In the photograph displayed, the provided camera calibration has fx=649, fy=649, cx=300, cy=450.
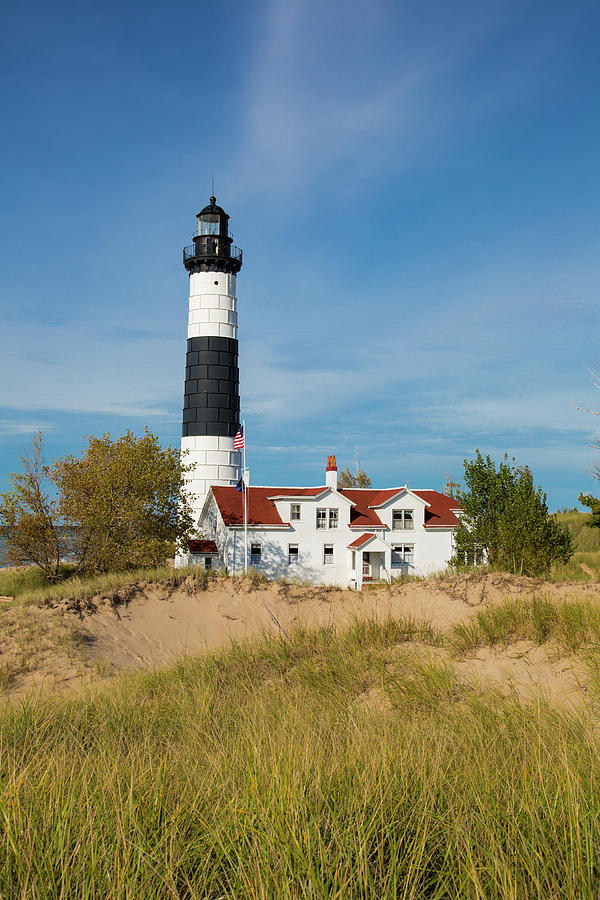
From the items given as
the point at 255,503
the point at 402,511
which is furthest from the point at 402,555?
the point at 255,503

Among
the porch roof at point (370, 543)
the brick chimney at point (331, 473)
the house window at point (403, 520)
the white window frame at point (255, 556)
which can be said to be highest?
the brick chimney at point (331, 473)

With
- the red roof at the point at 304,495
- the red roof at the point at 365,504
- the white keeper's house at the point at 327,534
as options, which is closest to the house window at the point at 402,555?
the white keeper's house at the point at 327,534

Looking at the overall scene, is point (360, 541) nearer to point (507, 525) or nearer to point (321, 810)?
point (507, 525)

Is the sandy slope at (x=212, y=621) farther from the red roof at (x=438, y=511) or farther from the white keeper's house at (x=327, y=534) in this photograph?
the red roof at (x=438, y=511)

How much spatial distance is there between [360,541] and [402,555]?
3.18m

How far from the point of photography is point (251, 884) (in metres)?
3.36

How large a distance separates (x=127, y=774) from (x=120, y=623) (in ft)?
52.8

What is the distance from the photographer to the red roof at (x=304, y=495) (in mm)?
36219

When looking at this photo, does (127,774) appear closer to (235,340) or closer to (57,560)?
(57,560)

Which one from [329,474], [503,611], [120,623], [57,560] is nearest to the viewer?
[503,611]

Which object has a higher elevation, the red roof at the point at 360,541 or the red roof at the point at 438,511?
the red roof at the point at 438,511

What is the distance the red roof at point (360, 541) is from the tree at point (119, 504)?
10.1 metres

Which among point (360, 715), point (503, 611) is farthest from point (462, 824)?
point (503, 611)

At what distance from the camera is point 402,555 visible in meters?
38.2
